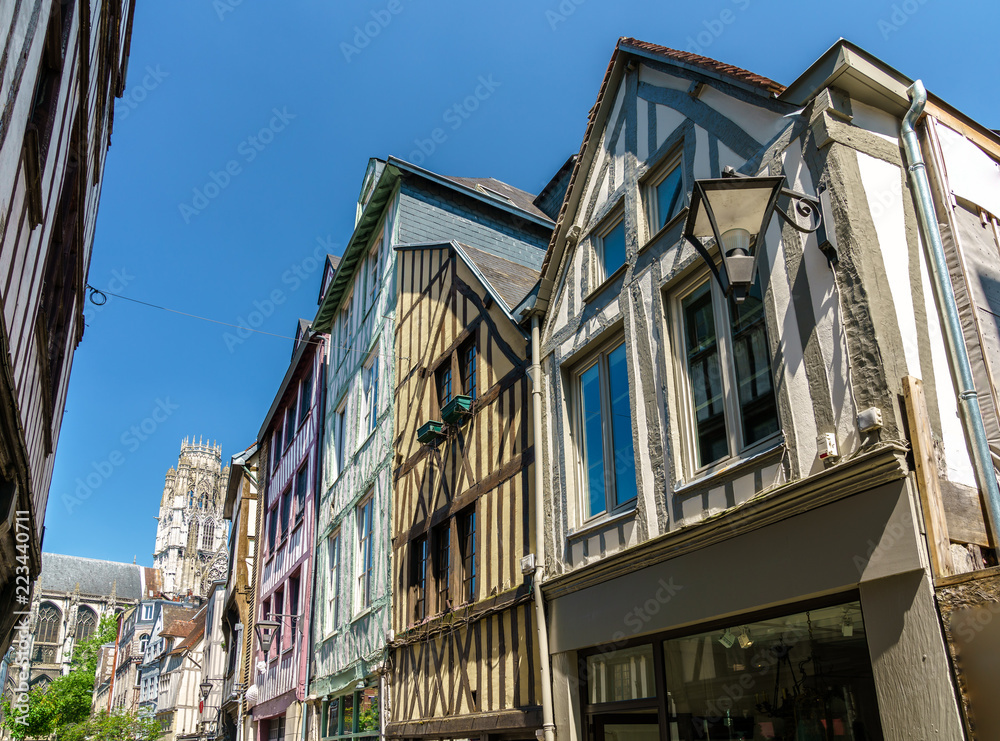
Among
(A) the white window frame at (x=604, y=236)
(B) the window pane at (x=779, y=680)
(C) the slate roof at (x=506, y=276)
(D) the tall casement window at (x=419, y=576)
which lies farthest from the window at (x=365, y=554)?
(B) the window pane at (x=779, y=680)

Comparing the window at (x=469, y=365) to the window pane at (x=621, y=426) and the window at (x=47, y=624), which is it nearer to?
the window pane at (x=621, y=426)

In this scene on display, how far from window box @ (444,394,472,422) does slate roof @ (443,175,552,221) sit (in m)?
5.66

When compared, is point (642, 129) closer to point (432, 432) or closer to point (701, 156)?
point (701, 156)

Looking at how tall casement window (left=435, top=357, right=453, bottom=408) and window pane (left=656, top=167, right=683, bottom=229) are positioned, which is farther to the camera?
tall casement window (left=435, top=357, right=453, bottom=408)

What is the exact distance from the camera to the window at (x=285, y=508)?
19.0 meters

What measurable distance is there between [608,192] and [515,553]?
3.76 meters

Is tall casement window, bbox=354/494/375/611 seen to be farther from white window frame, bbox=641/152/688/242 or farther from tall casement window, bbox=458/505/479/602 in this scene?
white window frame, bbox=641/152/688/242

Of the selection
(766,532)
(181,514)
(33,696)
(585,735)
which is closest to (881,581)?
(766,532)

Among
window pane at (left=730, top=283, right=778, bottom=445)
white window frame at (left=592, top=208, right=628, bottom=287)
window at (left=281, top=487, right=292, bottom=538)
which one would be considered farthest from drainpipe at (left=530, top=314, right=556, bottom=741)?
window at (left=281, top=487, right=292, bottom=538)

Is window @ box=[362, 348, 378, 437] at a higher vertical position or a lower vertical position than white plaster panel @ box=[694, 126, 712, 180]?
higher

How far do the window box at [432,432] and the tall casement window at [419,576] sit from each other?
131 centimetres

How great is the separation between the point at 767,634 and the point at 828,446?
4.41ft

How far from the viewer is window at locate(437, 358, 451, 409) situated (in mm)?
10898

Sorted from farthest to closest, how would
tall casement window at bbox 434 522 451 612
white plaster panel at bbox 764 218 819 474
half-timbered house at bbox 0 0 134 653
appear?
tall casement window at bbox 434 522 451 612 < white plaster panel at bbox 764 218 819 474 < half-timbered house at bbox 0 0 134 653
